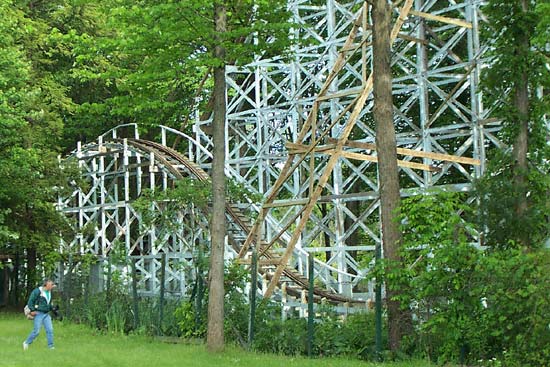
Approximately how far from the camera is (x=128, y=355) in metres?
15.3

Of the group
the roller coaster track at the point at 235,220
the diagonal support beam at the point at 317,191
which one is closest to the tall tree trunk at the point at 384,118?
the diagonal support beam at the point at 317,191

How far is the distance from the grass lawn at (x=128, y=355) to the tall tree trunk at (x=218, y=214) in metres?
0.45

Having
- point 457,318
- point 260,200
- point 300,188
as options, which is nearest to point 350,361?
point 457,318

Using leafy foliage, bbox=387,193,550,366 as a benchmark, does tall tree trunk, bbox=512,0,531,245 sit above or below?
above

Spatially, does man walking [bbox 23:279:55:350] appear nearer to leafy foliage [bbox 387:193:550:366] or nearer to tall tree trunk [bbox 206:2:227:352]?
tall tree trunk [bbox 206:2:227:352]

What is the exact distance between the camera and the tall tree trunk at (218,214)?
49.3 ft

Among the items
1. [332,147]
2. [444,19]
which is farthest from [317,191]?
[444,19]

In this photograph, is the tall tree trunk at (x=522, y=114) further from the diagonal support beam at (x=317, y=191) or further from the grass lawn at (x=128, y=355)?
the diagonal support beam at (x=317, y=191)

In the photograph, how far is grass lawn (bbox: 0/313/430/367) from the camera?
13.7m

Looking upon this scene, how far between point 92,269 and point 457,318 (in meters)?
15.6

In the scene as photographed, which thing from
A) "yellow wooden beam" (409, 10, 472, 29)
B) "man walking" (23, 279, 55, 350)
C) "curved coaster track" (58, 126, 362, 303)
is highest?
"yellow wooden beam" (409, 10, 472, 29)

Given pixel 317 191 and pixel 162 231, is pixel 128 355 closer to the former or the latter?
pixel 317 191

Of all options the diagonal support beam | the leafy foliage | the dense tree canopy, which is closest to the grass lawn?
the leafy foliage

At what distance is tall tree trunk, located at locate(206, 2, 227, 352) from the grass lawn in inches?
17.7
